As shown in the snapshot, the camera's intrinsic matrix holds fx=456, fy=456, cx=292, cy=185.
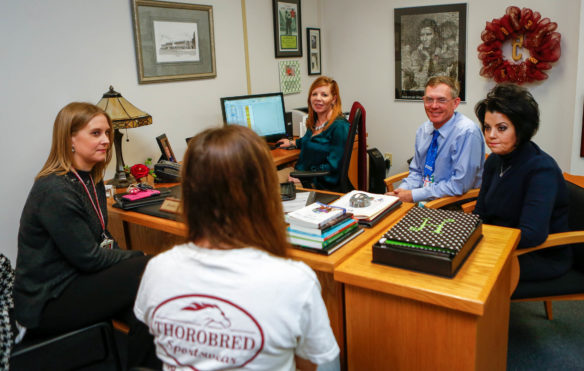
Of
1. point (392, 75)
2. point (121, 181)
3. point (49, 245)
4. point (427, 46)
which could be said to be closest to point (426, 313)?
point (49, 245)

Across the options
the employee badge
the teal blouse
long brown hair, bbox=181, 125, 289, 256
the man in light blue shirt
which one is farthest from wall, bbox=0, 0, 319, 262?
long brown hair, bbox=181, 125, 289, 256

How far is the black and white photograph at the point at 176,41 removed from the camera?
3.08m

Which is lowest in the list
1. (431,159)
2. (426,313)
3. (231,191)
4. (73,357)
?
(73,357)

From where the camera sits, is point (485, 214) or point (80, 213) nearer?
point (80, 213)

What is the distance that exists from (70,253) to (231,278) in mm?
1080

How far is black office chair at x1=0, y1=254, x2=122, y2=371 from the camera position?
5.08 feet

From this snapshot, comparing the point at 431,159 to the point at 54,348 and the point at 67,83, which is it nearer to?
the point at 67,83

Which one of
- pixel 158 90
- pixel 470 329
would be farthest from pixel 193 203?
pixel 158 90

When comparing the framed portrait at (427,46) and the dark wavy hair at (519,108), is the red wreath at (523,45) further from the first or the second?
the dark wavy hair at (519,108)

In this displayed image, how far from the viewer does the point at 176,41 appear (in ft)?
10.4

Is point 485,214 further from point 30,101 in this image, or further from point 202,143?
point 30,101

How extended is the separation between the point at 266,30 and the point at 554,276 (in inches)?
117

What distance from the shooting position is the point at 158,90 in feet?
10.3

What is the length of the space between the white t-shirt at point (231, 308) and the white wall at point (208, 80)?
6.48ft
